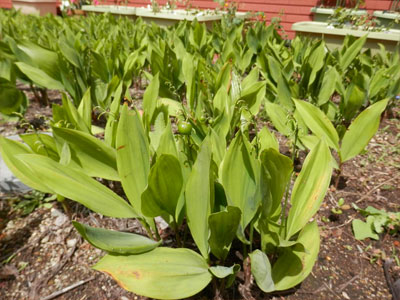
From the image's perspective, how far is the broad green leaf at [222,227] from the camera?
776mm

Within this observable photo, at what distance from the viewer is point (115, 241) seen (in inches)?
32.2

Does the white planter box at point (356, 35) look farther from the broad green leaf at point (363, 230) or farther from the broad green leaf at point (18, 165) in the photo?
the broad green leaf at point (18, 165)

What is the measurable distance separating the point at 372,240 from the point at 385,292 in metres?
0.28

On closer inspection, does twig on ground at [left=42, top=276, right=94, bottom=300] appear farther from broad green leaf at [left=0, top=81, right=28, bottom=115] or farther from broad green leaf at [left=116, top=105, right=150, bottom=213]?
broad green leaf at [left=0, top=81, right=28, bottom=115]

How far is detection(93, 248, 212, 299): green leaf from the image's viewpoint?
0.76 m

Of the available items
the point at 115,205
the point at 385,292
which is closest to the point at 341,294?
the point at 385,292

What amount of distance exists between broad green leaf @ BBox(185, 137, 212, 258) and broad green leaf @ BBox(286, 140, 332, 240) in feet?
0.94

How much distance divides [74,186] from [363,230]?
4.24ft

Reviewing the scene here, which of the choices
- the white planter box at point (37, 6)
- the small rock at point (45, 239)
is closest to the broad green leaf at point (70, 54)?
the small rock at point (45, 239)

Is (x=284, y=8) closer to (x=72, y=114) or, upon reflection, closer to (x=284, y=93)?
(x=284, y=93)

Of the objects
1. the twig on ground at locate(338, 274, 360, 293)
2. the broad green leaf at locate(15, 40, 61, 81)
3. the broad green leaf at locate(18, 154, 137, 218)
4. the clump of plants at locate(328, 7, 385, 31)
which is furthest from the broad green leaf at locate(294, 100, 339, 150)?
the clump of plants at locate(328, 7, 385, 31)

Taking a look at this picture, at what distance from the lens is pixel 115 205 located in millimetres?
961

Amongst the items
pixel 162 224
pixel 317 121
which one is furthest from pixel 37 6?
pixel 317 121

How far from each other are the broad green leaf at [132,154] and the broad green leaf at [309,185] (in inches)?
20.4
